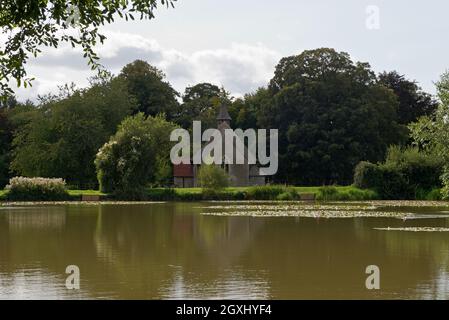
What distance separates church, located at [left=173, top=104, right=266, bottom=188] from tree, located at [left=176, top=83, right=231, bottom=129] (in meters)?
9.52

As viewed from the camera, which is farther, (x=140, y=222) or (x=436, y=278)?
(x=140, y=222)

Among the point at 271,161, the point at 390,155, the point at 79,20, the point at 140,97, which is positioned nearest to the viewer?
the point at 79,20

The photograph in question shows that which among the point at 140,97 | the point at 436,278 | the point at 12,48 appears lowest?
the point at 436,278

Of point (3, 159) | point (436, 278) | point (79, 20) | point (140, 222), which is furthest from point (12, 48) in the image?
point (3, 159)

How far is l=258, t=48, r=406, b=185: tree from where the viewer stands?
63.4 metres

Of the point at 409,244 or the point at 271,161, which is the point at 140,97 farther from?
the point at 409,244

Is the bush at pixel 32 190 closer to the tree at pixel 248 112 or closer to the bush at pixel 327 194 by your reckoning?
the bush at pixel 327 194

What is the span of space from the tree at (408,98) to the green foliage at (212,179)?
1040 inches

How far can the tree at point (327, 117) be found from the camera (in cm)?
6338

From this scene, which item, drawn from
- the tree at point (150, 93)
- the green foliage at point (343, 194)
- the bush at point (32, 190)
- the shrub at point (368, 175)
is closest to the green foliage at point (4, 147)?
the tree at point (150, 93)

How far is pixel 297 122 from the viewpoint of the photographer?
6638cm

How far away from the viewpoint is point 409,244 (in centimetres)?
1942

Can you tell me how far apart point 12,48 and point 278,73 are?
61.6 m

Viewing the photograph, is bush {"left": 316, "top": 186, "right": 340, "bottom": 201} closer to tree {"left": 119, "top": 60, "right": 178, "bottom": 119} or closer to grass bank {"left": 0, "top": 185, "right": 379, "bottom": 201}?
grass bank {"left": 0, "top": 185, "right": 379, "bottom": 201}
